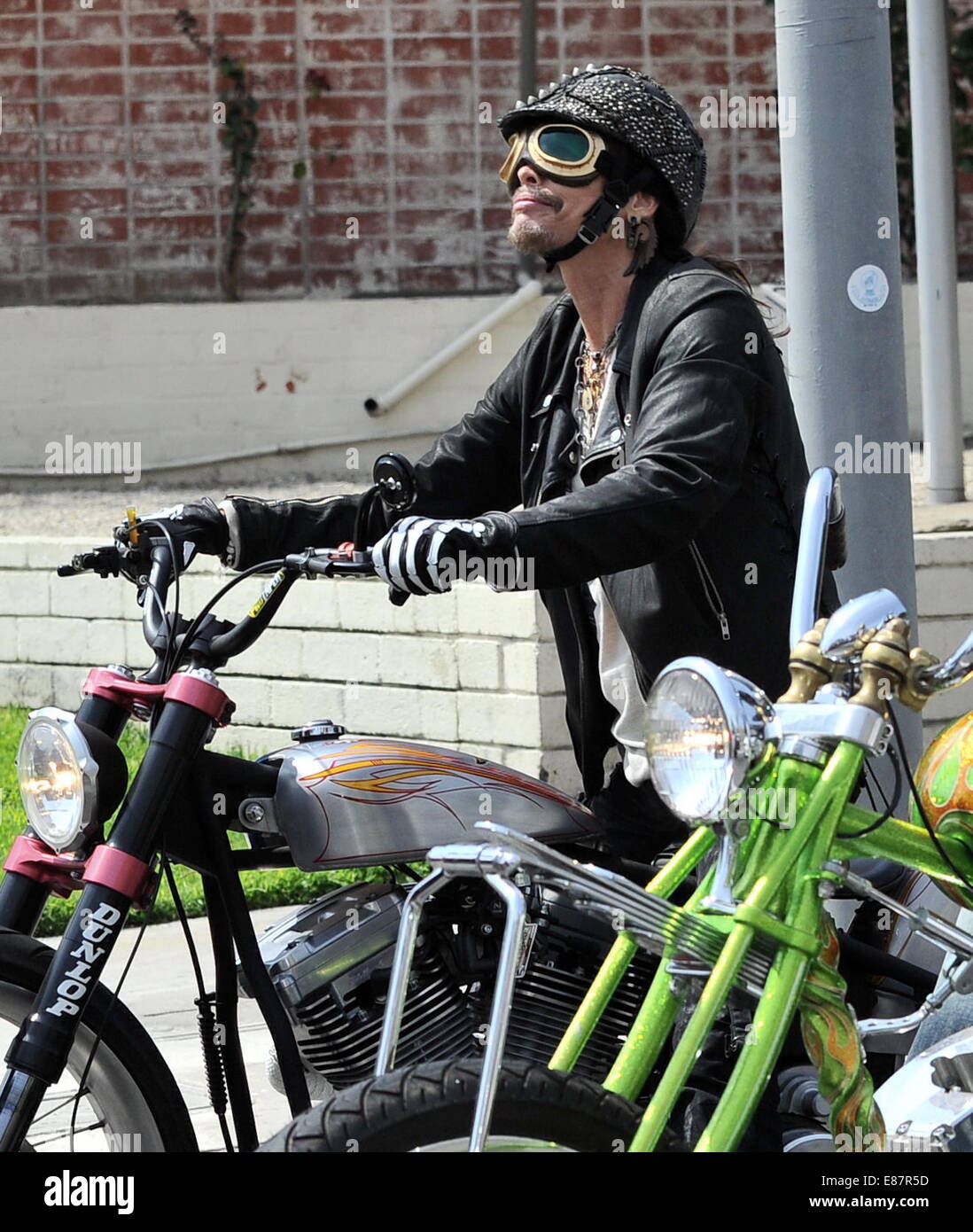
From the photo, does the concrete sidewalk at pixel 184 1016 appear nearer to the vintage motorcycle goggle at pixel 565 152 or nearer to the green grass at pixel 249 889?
the green grass at pixel 249 889

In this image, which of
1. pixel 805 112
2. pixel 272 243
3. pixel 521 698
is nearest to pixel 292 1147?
pixel 805 112

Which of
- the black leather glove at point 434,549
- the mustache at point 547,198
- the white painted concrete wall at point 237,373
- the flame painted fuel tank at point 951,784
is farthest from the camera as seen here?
the white painted concrete wall at point 237,373

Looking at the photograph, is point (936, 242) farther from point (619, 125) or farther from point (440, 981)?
point (440, 981)

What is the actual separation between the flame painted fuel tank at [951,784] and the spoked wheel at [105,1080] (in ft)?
3.81

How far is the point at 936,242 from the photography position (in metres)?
8.16

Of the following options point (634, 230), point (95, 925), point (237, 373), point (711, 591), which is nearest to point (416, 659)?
point (634, 230)

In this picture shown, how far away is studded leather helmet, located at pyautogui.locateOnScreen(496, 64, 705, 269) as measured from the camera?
10.4ft

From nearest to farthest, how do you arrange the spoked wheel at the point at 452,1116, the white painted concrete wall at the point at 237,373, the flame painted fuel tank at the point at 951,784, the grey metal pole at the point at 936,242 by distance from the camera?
1. the spoked wheel at the point at 452,1116
2. the flame painted fuel tank at the point at 951,784
3. the grey metal pole at the point at 936,242
4. the white painted concrete wall at the point at 237,373

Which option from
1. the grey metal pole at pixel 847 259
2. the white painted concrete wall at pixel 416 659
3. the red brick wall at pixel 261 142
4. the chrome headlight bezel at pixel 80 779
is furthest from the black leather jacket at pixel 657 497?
the red brick wall at pixel 261 142

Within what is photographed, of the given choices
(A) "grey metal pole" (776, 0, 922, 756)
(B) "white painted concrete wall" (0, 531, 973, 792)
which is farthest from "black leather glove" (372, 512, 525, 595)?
(B) "white painted concrete wall" (0, 531, 973, 792)

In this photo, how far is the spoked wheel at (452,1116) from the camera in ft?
7.22

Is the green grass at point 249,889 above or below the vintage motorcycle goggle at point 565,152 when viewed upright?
below

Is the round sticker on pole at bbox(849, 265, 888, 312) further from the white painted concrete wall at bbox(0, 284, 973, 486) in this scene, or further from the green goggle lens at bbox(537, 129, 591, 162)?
the white painted concrete wall at bbox(0, 284, 973, 486)

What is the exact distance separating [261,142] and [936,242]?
5581 mm
